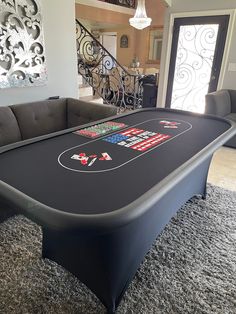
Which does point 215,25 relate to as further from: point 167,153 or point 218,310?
point 218,310

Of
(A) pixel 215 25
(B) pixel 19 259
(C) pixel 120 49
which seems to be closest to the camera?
(B) pixel 19 259

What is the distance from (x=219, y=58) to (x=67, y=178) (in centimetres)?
441

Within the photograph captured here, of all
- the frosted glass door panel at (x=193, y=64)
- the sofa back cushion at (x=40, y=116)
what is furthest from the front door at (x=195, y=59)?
the sofa back cushion at (x=40, y=116)

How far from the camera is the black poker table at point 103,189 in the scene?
3.28ft

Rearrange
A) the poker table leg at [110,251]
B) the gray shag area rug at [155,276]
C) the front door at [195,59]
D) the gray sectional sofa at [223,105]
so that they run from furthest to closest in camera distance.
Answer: the front door at [195,59] → the gray sectional sofa at [223,105] → the gray shag area rug at [155,276] → the poker table leg at [110,251]

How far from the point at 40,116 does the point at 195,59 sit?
3505 millimetres

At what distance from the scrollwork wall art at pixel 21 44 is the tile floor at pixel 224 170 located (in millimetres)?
2459

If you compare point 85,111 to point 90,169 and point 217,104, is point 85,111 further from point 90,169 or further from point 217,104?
point 217,104

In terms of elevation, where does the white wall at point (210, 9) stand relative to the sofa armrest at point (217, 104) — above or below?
above

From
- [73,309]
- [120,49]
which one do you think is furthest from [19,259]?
[120,49]

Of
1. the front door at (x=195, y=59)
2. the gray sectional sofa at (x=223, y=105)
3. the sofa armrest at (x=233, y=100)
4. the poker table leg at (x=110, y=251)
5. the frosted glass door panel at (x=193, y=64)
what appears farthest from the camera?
the frosted glass door panel at (x=193, y=64)

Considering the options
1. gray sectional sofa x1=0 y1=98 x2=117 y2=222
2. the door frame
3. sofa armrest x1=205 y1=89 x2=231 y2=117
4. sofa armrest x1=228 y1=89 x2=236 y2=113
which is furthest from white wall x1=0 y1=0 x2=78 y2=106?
sofa armrest x1=228 y1=89 x2=236 y2=113

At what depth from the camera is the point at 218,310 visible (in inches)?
56.9

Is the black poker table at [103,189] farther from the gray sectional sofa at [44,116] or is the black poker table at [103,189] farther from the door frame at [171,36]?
the door frame at [171,36]
